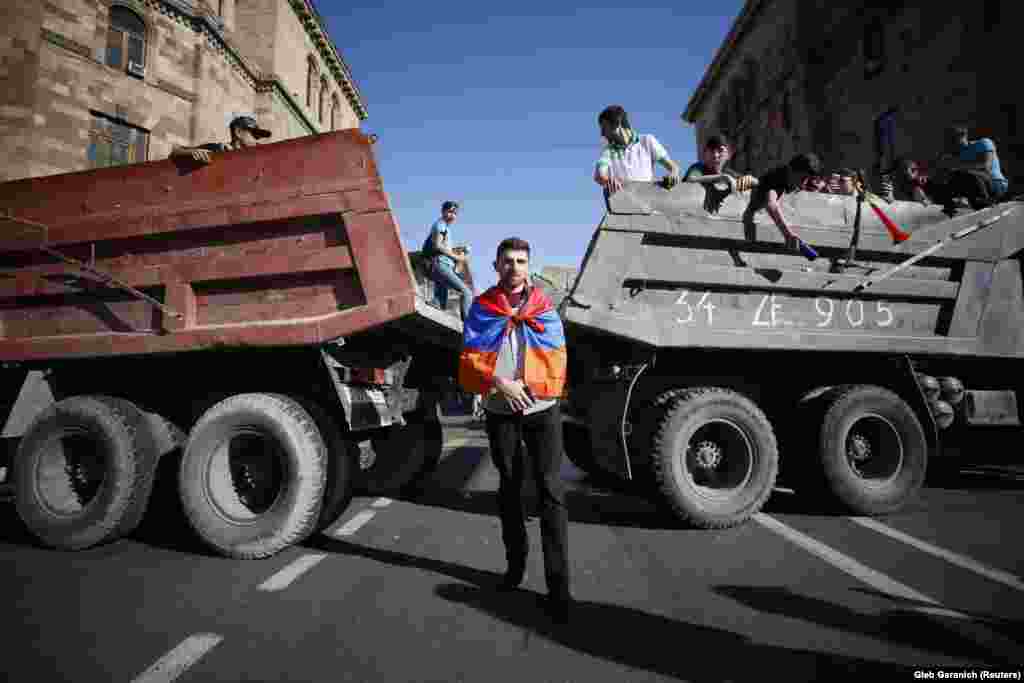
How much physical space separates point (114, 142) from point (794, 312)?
1696 centimetres

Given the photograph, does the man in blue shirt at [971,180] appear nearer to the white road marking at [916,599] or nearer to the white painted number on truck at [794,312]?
the white painted number on truck at [794,312]

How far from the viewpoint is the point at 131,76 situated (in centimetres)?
1312

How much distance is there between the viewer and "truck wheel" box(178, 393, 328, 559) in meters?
2.89

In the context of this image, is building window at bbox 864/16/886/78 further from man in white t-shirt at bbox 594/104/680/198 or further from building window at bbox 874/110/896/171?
man in white t-shirt at bbox 594/104/680/198

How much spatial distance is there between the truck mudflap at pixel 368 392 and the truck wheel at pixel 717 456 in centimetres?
198

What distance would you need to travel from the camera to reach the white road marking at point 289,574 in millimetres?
2516

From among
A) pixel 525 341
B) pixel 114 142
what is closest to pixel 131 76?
pixel 114 142

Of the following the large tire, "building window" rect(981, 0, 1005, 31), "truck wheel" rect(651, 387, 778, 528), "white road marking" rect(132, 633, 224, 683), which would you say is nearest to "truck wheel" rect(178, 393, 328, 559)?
"white road marking" rect(132, 633, 224, 683)

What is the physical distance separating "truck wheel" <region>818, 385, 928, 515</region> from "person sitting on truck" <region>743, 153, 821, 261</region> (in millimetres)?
1216

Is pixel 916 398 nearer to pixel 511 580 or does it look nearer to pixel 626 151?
pixel 626 151

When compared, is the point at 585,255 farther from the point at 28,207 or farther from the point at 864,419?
the point at 28,207

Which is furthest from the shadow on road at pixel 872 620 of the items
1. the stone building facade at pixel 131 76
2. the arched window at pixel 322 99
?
the arched window at pixel 322 99

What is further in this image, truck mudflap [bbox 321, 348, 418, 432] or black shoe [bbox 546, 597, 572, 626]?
truck mudflap [bbox 321, 348, 418, 432]

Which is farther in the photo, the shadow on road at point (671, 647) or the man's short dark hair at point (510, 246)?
the man's short dark hair at point (510, 246)
